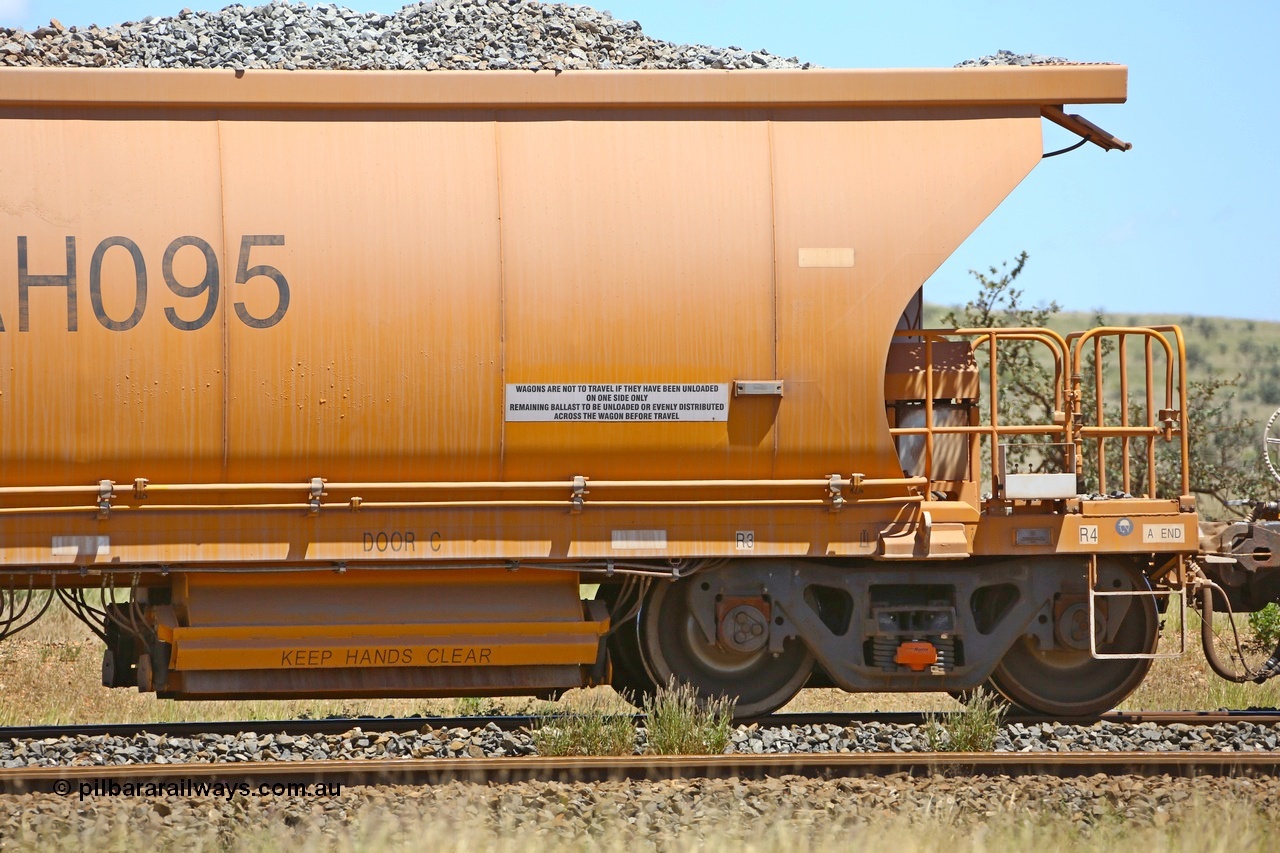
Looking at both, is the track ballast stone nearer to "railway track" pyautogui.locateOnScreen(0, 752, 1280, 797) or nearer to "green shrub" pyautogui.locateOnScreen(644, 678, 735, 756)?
"green shrub" pyautogui.locateOnScreen(644, 678, 735, 756)

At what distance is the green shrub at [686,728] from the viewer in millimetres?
7316

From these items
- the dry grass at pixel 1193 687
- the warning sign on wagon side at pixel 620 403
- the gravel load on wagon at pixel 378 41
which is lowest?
the dry grass at pixel 1193 687

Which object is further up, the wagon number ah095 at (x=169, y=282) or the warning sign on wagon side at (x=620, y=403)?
the wagon number ah095 at (x=169, y=282)

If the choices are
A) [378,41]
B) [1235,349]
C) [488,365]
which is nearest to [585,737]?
[488,365]

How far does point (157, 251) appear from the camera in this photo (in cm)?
720

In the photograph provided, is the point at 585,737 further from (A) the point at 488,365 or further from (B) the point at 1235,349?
(B) the point at 1235,349

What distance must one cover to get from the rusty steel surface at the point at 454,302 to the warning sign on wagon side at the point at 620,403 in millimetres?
20

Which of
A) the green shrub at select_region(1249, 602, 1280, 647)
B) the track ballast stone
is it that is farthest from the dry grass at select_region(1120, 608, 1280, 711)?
the track ballast stone

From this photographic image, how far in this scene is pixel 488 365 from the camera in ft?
24.1

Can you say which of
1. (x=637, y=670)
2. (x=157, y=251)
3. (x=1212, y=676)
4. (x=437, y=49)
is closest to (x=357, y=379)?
(x=157, y=251)

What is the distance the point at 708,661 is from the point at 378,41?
595cm

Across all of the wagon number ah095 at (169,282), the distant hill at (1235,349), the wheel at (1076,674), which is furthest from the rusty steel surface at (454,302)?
the distant hill at (1235,349)

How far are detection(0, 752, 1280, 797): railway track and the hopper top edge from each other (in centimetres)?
400

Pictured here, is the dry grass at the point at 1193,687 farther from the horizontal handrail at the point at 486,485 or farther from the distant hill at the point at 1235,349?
the distant hill at the point at 1235,349
